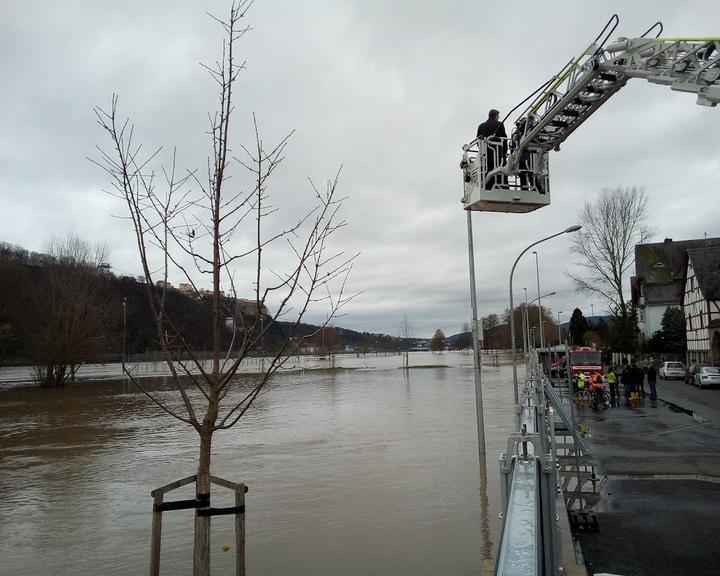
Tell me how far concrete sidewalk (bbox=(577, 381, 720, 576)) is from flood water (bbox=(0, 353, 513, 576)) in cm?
159

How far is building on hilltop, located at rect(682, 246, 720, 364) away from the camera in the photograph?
4188cm

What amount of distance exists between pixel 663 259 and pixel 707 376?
1394 inches

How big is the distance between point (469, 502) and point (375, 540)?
2153 millimetres

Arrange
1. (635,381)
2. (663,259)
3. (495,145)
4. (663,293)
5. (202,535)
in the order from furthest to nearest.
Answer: (663,259)
(663,293)
(635,381)
(495,145)
(202,535)

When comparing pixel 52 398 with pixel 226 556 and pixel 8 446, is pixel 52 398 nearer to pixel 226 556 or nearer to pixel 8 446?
pixel 8 446

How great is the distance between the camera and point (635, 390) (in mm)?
25109

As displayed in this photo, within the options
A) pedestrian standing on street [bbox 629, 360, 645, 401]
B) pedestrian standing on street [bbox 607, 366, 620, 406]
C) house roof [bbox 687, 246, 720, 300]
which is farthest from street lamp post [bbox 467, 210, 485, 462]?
house roof [bbox 687, 246, 720, 300]

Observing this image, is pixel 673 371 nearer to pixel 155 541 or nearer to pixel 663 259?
pixel 663 259

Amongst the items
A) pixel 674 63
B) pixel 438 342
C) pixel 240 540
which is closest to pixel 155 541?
pixel 240 540

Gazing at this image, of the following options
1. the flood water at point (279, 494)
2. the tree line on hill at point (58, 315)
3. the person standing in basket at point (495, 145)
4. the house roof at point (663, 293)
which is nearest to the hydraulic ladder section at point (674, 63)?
the person standing in basket at point (495, 145)

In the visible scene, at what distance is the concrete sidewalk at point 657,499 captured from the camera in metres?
6.85

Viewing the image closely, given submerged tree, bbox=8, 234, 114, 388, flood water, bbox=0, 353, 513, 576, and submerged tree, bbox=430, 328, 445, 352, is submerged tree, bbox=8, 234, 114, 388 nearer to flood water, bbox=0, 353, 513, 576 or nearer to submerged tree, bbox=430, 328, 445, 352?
flood water, bbox=0, 353, 513, 576

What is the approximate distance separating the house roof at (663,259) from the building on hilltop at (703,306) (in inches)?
408

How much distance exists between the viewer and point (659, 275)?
2410 inches
